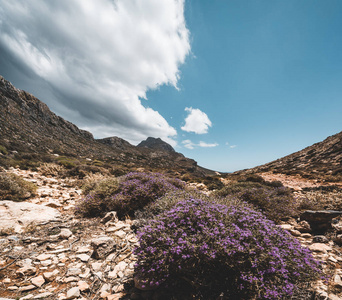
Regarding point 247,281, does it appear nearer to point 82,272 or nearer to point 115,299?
point 115,299

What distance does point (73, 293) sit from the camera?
225 cm

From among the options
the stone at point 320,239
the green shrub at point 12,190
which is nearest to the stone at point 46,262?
the green shrub at point 12,190

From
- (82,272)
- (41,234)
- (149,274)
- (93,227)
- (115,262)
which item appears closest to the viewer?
(149,274)

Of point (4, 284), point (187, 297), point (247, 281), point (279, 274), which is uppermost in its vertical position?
point (279, 274)

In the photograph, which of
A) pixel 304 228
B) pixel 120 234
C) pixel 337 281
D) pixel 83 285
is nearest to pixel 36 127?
pixel 120 234

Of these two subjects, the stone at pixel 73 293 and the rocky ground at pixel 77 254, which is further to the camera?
the rocky ground at pixel 77 254

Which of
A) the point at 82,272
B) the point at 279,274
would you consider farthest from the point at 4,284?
the point at 279,274

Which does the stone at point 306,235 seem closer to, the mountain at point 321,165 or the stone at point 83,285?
the stone at point 83,285

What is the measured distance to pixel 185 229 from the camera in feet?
9.06

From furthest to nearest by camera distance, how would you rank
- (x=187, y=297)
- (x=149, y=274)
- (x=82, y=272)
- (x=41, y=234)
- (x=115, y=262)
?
(x=41, y=234), (x=115, y=262), (x=82, y=272), (x=149, y=274), (x=187, y=297)

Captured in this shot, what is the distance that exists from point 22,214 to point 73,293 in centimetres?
374

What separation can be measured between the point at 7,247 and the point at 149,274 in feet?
10.7

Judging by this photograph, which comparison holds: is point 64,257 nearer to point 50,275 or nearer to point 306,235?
point 50,275

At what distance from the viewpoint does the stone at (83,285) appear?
7.74 feet
